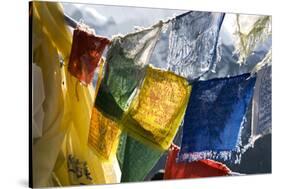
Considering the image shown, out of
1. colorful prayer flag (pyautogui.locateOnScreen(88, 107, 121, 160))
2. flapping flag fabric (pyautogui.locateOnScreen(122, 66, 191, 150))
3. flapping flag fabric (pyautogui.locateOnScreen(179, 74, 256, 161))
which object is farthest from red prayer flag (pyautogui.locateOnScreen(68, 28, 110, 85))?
flapping flag fabric (pyautogui.locateOnScreen(179, 74, 256, 161))

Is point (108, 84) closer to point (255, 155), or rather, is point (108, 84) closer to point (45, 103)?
point (45, 103)

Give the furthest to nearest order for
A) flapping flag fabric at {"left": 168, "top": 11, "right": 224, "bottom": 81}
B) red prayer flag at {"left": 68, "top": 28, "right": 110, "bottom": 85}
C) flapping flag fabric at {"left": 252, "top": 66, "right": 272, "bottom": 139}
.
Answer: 1. flapping flag fabric at {"left": 252, "top": 66, "right": 272, "bottom": 139}
2. flapping flag fabric at {"left": 168, "top": 11, "right": 224, "bottom": 81}
3. red prayer flag at {"left": 68, "top": 28, "right": 110, "bottom": 85}

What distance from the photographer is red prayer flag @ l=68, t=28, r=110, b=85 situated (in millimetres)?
3977

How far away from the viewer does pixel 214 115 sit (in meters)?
4.42

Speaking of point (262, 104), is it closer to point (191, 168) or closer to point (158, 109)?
point (191, 168)

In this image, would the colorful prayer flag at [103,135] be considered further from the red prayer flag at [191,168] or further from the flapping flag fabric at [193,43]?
the flapping flag fabric at [193,43]

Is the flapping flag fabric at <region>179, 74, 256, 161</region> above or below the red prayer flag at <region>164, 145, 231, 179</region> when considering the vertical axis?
above

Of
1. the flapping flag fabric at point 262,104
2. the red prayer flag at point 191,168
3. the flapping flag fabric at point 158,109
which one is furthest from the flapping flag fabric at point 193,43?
the red prayer flag at point 191,168

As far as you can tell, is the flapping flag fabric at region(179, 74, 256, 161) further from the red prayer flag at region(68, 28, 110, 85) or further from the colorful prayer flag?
the red prayer flag at region(68, 28, 110, 85)

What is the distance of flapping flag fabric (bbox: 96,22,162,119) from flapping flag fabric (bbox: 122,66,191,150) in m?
0.07

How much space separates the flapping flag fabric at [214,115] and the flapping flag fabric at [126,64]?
1.50 ft

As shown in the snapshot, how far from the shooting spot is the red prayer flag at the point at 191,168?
4301 millimetres

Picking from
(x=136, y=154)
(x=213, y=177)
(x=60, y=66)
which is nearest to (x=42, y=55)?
(x=60, y=66)

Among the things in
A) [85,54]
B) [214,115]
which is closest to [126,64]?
[85,54]
